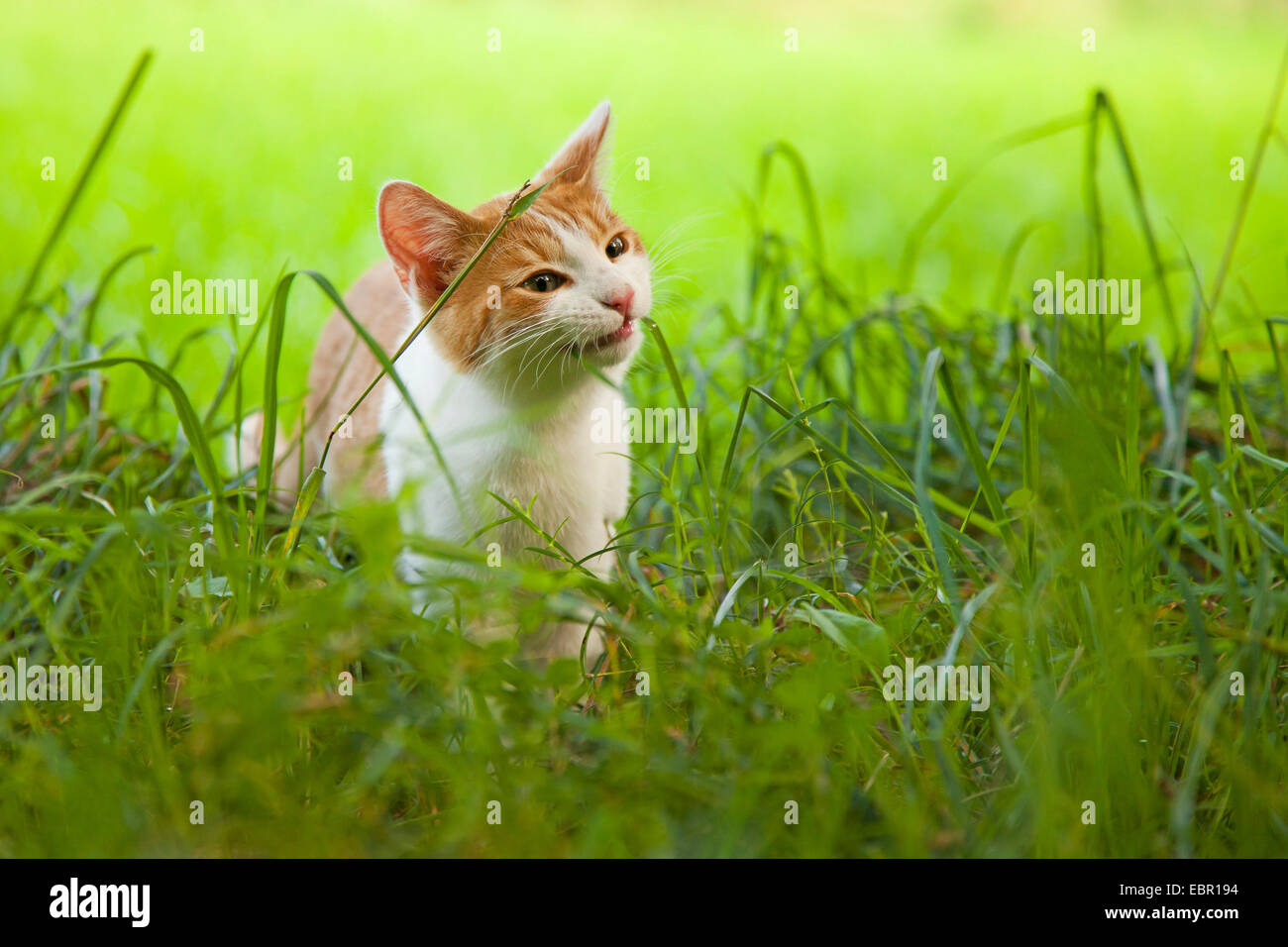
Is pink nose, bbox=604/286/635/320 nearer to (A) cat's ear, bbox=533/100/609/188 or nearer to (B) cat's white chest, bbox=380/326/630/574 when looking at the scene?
(B) cat's white chest, bbox=380/326/630/574

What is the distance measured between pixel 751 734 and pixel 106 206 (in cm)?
390

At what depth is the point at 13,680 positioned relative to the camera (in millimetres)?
1419

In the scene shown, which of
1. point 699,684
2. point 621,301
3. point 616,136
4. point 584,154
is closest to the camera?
point 699,684

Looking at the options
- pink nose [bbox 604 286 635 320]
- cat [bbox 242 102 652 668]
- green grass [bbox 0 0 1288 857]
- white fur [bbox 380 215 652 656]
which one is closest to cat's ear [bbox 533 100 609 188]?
cat [bbox 242 102 652 668]

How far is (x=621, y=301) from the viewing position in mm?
1731

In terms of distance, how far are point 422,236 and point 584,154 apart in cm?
40

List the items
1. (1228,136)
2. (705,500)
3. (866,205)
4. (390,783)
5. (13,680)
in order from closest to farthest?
(390,783) → (13,680) → (705,500) → (866,205) → (1228,136)

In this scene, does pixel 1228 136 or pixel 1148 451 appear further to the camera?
pixel 1228 136

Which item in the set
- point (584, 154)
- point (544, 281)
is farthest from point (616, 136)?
point (544, 281)

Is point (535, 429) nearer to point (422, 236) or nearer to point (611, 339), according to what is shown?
point (611, 339)

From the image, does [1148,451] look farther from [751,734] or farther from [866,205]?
[866,205]

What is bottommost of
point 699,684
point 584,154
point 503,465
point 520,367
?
point 699,684
